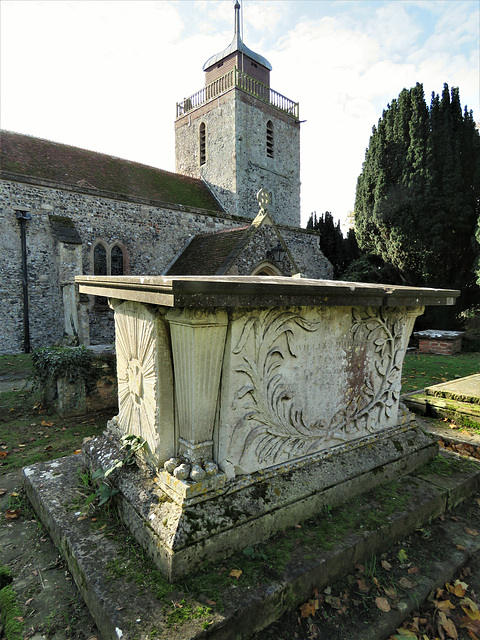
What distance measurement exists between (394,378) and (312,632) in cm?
203

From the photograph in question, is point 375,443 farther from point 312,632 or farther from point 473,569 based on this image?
point 312,632

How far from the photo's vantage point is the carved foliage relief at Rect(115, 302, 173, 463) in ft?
7.24

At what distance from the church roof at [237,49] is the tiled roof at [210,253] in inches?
687

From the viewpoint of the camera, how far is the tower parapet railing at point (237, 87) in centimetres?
2086

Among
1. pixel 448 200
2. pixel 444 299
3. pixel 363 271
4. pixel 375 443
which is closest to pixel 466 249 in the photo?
pixel 448 200

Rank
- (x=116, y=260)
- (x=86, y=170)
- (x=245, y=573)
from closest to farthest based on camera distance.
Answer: (x=245, y=573) < (x=116, y=260) < (x=86, y=170)

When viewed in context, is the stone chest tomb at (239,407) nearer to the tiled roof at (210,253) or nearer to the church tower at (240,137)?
the tiled roof at (210,253)

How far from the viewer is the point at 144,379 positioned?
239cm

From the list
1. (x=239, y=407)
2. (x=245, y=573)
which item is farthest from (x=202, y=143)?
(x=245, y=573)

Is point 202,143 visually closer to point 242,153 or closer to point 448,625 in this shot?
point 242,153

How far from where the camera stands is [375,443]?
2.88m

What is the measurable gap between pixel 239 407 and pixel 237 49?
27996 millimetres

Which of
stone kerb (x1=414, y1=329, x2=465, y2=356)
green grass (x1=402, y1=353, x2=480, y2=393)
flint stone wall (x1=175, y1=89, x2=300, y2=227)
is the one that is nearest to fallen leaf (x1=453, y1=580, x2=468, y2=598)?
green grass (x1=402, y1=353, x2=480, y2=393)

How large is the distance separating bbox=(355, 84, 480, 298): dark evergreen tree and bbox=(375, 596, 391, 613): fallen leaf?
45.6 ft
